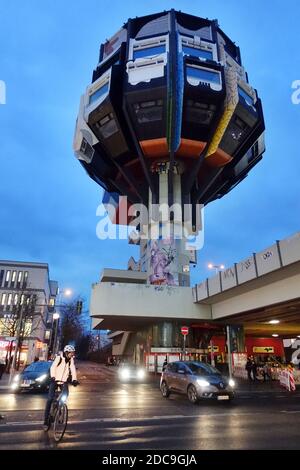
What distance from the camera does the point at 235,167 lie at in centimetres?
7044

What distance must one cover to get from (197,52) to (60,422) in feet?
208

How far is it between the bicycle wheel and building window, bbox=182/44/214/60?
201 feet

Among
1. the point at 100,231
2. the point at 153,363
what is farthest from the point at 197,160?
the point at 153,363

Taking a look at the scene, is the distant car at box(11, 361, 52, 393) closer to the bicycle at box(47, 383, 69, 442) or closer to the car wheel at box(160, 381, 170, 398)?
the car wheel at box(160, 381, 170, 398)

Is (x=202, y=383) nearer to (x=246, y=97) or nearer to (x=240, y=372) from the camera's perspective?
(x=240, y=372)

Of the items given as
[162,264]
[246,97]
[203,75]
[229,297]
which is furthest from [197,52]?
[229,297]

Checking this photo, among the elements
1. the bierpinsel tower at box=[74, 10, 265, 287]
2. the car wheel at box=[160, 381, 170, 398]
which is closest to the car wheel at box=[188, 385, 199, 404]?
the car wheel at box=[160, 381, 170, 398]

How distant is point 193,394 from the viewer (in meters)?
14.3

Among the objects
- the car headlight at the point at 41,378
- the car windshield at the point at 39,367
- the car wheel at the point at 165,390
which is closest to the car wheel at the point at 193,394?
the car wheel at the point at 165,390

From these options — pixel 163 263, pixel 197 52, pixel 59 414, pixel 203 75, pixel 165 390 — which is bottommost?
pixel 165 390

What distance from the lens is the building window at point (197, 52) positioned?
5853cm

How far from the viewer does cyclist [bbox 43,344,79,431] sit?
7.96 m

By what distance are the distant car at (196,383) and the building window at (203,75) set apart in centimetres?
5058
